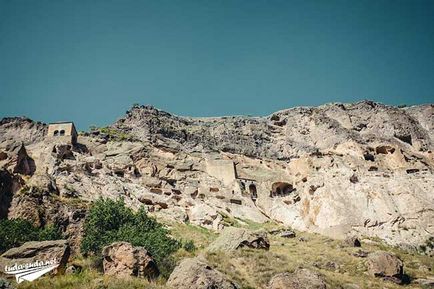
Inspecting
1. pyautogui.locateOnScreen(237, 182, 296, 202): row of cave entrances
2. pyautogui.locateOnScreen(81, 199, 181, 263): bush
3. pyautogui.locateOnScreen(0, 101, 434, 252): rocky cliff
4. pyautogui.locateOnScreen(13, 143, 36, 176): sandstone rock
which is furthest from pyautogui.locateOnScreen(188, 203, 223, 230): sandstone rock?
pyautogui.locateOnScreen(13, 143, 36, 176): sandstone rock

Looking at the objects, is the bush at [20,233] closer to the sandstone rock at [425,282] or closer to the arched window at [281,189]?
the sandstone rock at [425,282]

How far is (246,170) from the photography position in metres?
51.1

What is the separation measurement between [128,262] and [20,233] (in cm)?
1202

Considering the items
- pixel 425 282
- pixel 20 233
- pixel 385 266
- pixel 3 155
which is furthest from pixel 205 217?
pixel 3 155

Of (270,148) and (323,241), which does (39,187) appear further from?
(270,148)

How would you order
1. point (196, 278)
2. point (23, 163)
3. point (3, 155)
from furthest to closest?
point (23, 163), point (3, 155), point (196, 278)

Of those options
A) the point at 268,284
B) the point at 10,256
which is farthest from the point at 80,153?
the point at 268,284

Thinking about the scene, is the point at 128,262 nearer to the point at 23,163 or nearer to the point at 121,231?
the point at 121,231

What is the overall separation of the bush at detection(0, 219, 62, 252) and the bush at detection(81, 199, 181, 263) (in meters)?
2.11

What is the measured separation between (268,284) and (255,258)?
360cm

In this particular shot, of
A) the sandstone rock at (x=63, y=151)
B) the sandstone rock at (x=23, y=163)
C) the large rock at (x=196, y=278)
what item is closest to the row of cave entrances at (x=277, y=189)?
the sandstone rock at (x=63, y=151)

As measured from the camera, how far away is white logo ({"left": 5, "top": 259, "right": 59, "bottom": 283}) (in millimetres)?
13442

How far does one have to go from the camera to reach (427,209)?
122ft

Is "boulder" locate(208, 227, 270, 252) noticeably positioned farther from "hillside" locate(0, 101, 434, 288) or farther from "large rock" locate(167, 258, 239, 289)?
"large rock" locate(167, 258, 239, 289)
